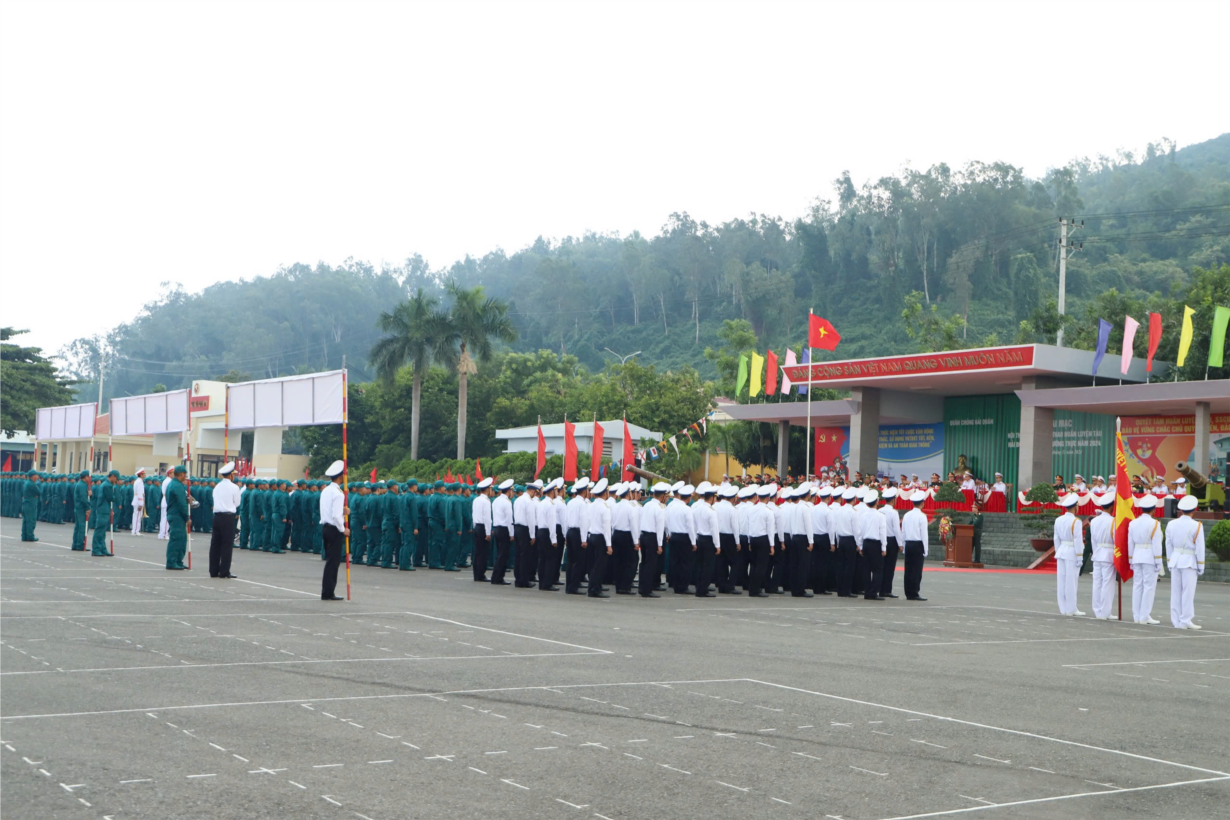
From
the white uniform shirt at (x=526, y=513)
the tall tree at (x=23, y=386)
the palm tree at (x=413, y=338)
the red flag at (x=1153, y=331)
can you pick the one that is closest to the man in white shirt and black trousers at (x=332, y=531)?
the white uniform shirt at (x=526, y=513)

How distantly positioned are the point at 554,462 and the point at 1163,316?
23.5 metres

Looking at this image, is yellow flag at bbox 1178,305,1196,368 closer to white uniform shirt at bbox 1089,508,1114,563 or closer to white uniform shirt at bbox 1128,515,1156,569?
white uniform shirt at bbox 1089,508,1114,563

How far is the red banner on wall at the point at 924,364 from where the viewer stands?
119 ft

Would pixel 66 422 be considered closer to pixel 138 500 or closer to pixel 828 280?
pixel 138 500

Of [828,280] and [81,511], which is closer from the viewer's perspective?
[81,511]

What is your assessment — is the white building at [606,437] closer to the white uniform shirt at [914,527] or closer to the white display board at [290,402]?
the white display board at [290,402]

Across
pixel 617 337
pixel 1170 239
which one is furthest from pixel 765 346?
pixel 1170 239

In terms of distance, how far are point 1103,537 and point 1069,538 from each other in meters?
0.54

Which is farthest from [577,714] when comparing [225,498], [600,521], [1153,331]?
[1153,331]

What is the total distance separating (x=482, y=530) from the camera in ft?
64.4

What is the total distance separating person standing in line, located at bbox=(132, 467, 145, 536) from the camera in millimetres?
29516

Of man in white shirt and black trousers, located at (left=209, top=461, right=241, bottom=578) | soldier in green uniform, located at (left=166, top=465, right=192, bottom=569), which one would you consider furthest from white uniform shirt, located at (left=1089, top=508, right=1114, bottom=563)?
soldier in green uniform, located at (left=166, top=465, right=192, bottom=569)

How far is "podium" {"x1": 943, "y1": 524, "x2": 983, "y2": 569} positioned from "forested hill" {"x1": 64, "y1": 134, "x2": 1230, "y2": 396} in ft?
91.1

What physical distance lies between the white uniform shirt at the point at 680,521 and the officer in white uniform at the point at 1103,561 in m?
5.76
